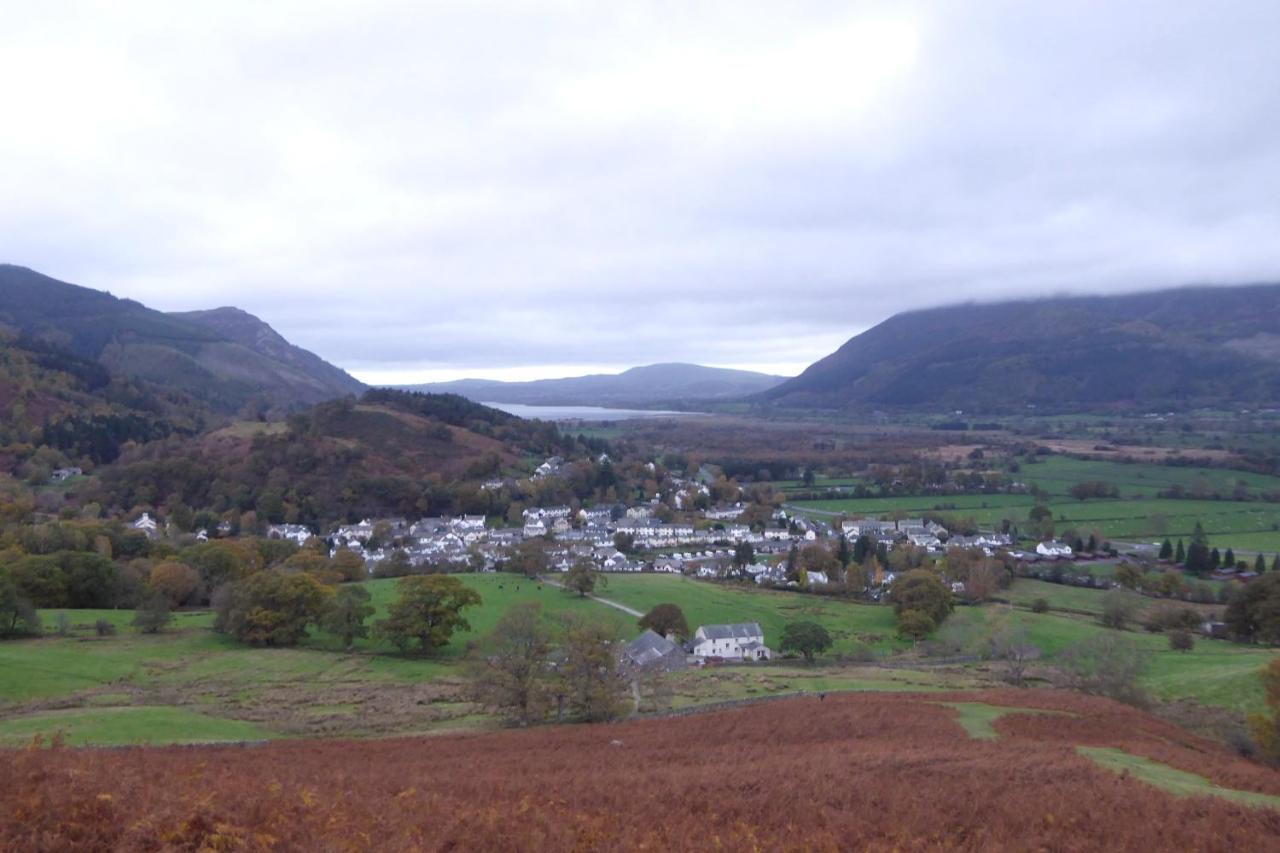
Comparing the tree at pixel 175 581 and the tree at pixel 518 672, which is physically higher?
the tree at pixel 518 672

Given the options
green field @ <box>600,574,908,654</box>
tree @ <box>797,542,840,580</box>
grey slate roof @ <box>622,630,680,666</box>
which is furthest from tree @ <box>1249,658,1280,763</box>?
tree @ <box>797,542,840,580</box>

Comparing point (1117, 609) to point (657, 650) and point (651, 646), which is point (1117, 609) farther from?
point (651, 646)

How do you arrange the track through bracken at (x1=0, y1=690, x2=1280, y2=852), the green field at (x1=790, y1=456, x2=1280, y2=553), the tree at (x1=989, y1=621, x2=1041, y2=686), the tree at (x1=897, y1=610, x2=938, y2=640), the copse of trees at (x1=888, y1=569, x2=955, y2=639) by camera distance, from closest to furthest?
the track through bracken at (x1=0, y1=690, x2=1280, y2=852) < the tree at (x1=989, y1=621, x2=1041, y2=686) < the tree at (x1=897, y1=610, x2=938, y2=640) < the copse of trees at (x1=888, y1=569, x2=955, y2=639) < the green field at (x1=790, y1=456, x2=1280, y2=553)

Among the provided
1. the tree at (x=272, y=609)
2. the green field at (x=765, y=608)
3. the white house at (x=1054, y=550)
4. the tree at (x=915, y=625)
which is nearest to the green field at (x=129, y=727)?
the tree at (x=272, y=609)

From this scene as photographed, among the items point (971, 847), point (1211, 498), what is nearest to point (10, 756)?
point (971, 847)

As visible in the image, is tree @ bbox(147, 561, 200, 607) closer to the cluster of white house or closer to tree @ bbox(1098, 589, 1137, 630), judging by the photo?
the cluster of white house

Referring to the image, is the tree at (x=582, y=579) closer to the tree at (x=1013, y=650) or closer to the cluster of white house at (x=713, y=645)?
the cluster of white house at (x=713, y=645)

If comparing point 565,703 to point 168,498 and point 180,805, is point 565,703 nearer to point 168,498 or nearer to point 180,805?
point 180,805
